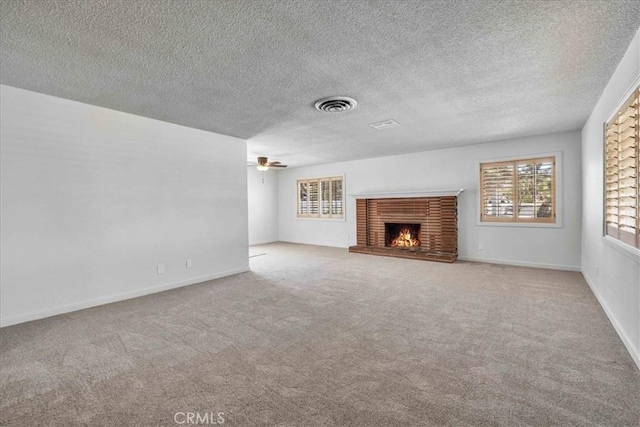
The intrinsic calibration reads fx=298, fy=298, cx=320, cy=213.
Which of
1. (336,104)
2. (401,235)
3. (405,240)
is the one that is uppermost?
(336,104)

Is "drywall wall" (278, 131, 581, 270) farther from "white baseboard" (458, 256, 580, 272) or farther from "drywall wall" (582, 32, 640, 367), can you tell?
"drywall wall" (582, 32, 640, 367)

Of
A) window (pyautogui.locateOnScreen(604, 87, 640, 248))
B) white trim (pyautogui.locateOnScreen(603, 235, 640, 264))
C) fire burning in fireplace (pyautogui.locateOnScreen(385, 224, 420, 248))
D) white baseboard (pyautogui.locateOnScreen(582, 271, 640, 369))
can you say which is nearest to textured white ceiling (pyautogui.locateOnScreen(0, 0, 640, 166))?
window (pyautogui.locateOnScreen(604, 87, 640, 248))

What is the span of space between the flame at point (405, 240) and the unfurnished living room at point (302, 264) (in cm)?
109

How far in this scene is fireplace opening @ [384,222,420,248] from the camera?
22.9 ft

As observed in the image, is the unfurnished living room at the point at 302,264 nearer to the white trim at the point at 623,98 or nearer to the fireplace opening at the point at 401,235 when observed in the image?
the white trim at the point at 623,98

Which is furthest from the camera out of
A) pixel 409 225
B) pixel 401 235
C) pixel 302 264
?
pixel 401 235

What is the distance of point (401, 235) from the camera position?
23.8 feet

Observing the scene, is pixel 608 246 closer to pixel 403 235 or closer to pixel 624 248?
pixel 624 248

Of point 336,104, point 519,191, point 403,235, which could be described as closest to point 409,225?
point 403,235

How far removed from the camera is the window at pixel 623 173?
7.70 feet

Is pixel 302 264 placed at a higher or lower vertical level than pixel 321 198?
lower

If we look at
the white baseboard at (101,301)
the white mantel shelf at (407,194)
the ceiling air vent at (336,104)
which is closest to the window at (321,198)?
the white mantel shelf at (407,194)

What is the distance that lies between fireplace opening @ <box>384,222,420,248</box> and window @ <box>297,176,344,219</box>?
5.05ft

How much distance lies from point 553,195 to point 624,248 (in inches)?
131
